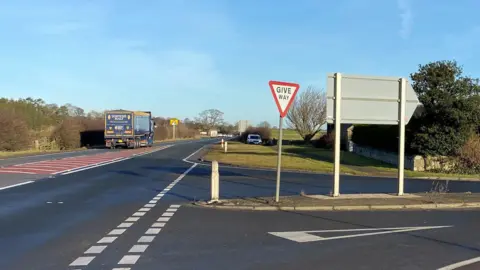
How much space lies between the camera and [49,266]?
A: 6207 millimetres

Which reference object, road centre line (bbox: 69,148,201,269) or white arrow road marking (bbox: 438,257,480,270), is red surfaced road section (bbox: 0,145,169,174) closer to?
road centre line (bbox: 69,148,201,269)

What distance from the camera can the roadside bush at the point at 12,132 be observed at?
1518 inches

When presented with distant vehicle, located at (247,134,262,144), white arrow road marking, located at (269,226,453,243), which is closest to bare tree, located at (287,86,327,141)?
distant vehicle, located at (247,134,262,144)

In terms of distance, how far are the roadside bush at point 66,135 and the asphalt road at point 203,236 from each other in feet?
121

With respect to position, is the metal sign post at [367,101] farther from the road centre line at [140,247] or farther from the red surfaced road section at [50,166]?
the red surfaced road section at [50,166]

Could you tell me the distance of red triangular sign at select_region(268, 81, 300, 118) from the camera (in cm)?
1191

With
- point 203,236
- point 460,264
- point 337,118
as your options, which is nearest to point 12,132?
point 337,118

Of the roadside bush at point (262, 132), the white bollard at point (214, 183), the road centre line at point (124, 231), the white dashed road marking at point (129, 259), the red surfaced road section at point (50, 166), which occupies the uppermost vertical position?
the roadside bush at point (262, 132)

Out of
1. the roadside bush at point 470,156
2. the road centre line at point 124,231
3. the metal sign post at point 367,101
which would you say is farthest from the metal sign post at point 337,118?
the roadside bush at point 470,156

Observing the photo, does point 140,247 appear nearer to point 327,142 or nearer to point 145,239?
point 145,239

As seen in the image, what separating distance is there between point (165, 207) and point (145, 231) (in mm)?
2979

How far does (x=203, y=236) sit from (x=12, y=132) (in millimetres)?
36442

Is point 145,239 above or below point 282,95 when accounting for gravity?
below

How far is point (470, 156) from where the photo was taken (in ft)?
84.4
